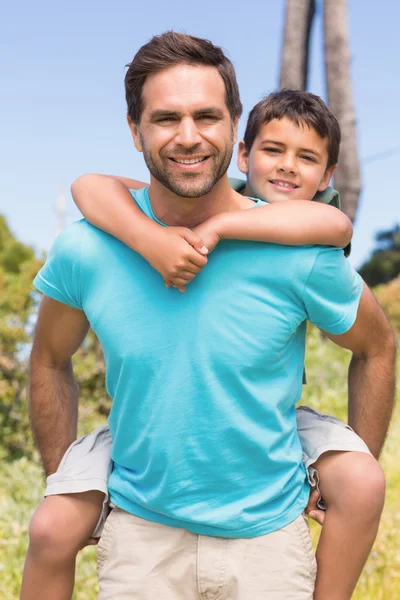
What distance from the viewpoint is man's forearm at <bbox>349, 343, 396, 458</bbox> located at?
2.73 meters

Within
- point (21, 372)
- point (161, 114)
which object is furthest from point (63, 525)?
point (21, 372)

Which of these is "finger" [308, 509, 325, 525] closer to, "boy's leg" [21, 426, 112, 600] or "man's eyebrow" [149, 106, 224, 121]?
A: "boy's leg" [21, 426, 112, 600]

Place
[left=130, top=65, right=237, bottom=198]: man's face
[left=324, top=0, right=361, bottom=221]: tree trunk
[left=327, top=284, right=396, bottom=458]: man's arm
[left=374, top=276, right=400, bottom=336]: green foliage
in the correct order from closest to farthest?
[left=130, top=65, right=237, bottom=198]: man's face < [left=327, top=284, right=396, bottom=458]: man's arm < [left=324, top=0, right=361, bottom=221]: tree trunk < [left=374, top=276, right=400, bottom=336]: green foliage

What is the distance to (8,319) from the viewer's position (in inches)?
273

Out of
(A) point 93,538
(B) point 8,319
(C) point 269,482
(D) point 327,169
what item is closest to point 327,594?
(C) point 269,482

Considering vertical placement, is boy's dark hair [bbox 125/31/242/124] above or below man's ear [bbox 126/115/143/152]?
above

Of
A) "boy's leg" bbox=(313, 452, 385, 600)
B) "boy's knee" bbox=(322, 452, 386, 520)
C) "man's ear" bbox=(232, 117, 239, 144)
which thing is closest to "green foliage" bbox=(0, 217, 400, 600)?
"boy's leg" bbox=(313, 452, 385, 600)

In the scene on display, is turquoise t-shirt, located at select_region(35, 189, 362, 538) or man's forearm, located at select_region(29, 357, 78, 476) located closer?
turquoise t-shirt, located at select_region(35, 189, 362, 538)

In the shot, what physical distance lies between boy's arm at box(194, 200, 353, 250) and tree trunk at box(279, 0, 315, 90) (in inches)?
290

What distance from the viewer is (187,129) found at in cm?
223

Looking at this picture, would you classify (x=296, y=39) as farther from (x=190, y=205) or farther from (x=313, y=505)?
(x=313, y=505)

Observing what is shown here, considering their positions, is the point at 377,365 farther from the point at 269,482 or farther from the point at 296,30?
the point at 296,30

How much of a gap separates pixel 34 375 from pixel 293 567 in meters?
1.12

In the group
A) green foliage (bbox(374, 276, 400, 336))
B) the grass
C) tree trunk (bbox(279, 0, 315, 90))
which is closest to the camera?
the grass
